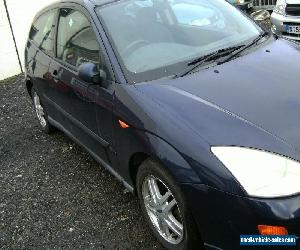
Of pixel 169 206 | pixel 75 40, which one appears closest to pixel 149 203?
pixel 169 206

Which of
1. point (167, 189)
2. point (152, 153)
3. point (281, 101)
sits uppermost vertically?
point (281, 101)

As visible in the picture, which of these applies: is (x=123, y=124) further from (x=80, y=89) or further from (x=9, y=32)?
(x=9, y=32)

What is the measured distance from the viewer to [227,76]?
126 inches

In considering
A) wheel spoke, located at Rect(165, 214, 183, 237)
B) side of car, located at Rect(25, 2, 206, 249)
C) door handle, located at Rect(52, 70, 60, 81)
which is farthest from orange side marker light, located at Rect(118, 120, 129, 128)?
door handle, located at Rect(52, 70, 60, 81)

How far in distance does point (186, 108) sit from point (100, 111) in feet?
2.96

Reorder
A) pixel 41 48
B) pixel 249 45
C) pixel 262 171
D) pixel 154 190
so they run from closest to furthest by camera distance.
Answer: pixel 262 171 → pixel 154 190 → pixel 249 45 → pixel 41 48

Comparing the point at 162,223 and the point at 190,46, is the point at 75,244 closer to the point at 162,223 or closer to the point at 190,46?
the point at 162,223

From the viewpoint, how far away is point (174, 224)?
117 inches

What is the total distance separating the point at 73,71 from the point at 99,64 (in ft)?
1.69

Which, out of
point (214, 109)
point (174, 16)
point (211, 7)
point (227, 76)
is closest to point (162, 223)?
point (214, 109)

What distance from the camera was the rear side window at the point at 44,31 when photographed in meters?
4.62

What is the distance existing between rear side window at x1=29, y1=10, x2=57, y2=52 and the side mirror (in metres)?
1.28

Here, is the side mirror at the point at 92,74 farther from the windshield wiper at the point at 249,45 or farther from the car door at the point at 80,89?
the windshield wiper at the point at 249,45

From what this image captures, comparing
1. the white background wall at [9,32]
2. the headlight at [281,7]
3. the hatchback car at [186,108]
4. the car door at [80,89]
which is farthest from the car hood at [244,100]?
the white background wall at [9,32]
